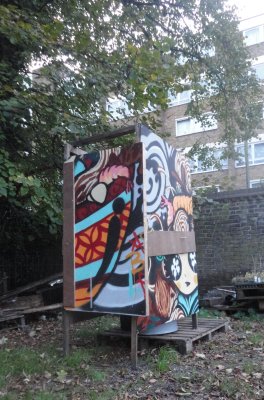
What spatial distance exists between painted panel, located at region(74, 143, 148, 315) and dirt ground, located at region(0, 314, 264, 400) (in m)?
0.69

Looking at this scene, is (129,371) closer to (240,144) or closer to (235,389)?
(235,389)

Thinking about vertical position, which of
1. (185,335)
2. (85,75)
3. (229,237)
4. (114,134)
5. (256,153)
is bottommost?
(185,335)

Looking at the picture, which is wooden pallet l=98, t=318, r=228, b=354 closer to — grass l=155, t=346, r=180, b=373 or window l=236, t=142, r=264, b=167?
grass l=155, t=346, r=180, b=373

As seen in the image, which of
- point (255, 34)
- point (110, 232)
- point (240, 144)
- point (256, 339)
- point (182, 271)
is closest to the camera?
point (110, 232)

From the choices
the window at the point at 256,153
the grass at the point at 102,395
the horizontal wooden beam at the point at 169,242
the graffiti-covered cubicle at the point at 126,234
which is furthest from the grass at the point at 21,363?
the window at the point at 256,153

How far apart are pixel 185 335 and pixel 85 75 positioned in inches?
202

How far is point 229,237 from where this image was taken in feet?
40.4

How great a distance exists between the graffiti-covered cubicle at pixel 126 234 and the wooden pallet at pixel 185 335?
0.66ft

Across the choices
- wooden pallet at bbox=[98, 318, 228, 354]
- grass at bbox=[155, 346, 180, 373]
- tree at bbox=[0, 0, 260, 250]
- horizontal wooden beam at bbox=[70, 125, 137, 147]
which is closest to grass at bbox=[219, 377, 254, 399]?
grass at bbox=[155, 346, 180, 373]

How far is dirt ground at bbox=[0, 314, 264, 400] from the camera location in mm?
4312

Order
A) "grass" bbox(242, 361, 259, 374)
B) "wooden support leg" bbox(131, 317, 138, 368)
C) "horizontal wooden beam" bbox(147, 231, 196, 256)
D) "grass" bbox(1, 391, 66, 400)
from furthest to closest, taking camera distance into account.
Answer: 1. "horizontal wooden beam" bbox(147, 231, 196, 256)
2. "wooden support leg" bbox(131, 317, 138, 368)
3. "grass" bbox(242, 361, 259, 374)
4. "grass" bbox(1, 391, 66, 400)

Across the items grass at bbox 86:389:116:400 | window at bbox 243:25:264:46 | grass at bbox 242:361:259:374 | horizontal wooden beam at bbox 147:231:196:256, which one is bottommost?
grass at bbox 242:361:259:374

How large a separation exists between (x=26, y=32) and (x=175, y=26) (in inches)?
226

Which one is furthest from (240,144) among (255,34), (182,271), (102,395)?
(102,395)
